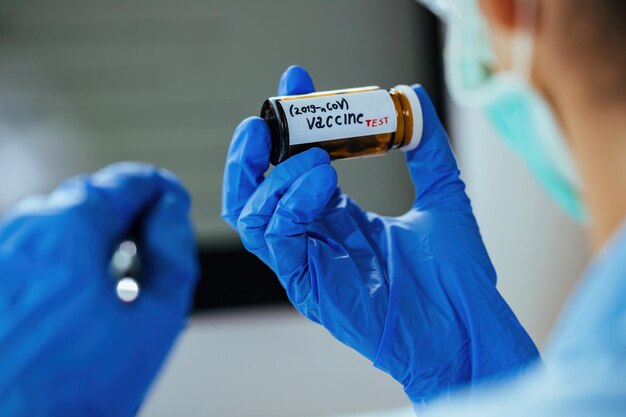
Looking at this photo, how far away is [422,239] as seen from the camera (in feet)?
2.87

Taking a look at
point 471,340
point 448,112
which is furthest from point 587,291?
point 448,112

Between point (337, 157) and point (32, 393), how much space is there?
24.8 inches

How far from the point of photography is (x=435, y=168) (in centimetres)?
91

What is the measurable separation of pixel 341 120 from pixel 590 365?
0.42 meters

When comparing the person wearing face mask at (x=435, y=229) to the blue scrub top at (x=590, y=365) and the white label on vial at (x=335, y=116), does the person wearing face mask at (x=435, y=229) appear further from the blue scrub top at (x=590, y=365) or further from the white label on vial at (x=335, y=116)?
the blue scrub top at (x=590, y=365)

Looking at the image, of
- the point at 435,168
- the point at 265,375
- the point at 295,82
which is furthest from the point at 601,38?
the point at 265,375

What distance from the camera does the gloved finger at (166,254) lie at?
44.4 inches

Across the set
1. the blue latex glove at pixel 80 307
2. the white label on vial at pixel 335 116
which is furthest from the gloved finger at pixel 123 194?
the white label on vial at pixel 335 116

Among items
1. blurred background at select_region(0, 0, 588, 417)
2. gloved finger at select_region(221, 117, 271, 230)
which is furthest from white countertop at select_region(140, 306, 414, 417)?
gloved finger at select_region(221, 117, 271, 230)

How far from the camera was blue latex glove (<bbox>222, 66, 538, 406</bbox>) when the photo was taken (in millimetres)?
771

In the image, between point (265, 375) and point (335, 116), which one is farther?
point (265, 375)

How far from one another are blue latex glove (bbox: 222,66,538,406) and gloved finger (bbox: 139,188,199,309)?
0.33 metres

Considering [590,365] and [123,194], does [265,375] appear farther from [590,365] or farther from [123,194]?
[590,365]

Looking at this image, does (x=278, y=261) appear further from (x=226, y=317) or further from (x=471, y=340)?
(x=226, y=317)
